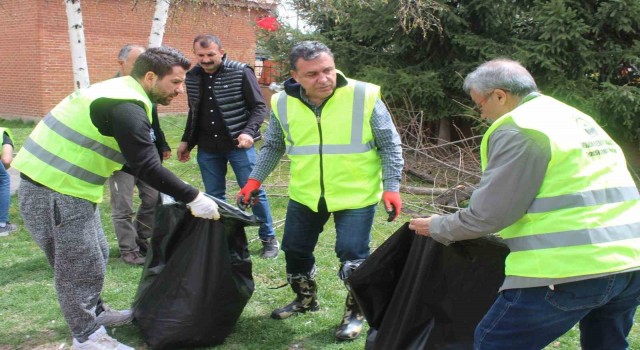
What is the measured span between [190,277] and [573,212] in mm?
1869

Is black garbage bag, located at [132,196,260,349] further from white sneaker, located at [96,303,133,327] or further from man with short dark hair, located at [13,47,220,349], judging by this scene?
white sneaker, located at [96,303,133,327]

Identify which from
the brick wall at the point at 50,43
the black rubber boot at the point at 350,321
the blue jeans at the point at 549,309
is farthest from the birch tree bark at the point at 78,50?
the brick wall at the point at 50,43

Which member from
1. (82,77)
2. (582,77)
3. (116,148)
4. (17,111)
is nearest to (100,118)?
(116,148)

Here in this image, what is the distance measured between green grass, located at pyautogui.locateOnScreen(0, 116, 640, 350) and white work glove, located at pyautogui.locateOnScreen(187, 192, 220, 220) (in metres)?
→ 0.77

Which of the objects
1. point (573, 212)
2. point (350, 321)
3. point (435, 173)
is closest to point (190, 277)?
point (350, 321)

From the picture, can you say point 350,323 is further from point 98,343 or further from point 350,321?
point 98,343

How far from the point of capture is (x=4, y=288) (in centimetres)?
402

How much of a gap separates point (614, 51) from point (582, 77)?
48cm

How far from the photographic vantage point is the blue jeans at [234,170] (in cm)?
447

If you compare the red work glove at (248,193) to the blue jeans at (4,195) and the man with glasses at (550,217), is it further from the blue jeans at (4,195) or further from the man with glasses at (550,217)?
the blue jeans at (4,195)

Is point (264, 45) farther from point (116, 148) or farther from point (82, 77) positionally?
point (116, 148)

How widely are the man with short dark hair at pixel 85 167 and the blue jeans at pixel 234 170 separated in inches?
61.4

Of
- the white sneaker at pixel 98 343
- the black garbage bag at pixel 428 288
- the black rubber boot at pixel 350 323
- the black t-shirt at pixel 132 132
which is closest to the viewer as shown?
the black garbage bag at pixel 428 288

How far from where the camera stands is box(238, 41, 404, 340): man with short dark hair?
306 centimetres
